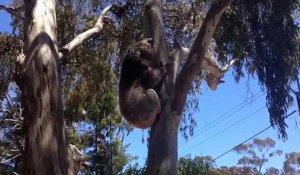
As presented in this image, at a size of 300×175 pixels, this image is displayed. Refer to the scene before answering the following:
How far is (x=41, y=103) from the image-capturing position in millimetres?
6367

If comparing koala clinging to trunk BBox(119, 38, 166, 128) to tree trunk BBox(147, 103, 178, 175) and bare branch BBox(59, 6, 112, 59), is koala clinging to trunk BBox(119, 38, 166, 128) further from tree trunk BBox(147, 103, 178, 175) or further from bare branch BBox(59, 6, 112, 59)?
bare branch BBox(59, 6, 112, 59)

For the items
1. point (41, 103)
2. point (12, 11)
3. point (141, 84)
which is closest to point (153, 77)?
point (141, 84)

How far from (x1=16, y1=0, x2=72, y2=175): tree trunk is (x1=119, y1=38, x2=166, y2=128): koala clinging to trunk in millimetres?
921

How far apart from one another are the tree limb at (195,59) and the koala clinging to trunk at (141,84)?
261mm

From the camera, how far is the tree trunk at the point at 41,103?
600 cm

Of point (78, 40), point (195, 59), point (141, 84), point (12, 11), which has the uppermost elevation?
point (12, 11)

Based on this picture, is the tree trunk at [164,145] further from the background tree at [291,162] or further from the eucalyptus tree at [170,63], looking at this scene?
the background tree at [291,162]

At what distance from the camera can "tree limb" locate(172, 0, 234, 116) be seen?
6191mm

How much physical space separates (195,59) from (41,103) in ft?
6.96

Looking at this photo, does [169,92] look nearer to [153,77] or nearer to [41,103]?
[153,77]

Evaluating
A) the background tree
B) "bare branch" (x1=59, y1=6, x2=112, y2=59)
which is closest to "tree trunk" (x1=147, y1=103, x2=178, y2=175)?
"bare branch" (x1=59, y1=6, x2=112, y2=59)

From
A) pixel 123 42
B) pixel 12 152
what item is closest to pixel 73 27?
pixel 123 42

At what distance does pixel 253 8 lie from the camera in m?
8.46

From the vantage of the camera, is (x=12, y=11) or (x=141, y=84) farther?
(x=12, y=11)
